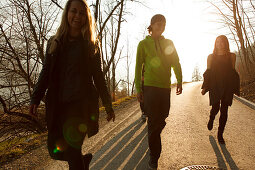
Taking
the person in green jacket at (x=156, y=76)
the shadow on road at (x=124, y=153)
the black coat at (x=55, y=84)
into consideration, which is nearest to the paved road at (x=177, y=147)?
the shadow on road at (x=124, y=153)

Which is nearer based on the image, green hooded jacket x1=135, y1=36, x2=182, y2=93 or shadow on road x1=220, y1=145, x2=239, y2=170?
green hooded jacket x1=135, y1=36, x2=182, y2=93

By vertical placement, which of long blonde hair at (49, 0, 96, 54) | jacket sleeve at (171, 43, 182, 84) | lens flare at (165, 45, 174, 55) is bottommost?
jacket sleeve at (171, 43, 182, 84)

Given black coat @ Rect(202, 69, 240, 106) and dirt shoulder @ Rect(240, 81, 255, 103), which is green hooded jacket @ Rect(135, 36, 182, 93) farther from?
dirt shoulder @ Rect(240, 81, 255, 103)

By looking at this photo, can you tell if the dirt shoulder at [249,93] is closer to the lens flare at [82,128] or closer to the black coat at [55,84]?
the black coat at [55,84]

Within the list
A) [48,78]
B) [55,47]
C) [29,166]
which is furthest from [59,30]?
[29,166]

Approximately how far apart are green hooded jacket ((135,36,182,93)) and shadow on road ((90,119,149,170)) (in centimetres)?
127

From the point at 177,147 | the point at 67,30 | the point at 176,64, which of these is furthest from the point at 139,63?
the point at 177,147

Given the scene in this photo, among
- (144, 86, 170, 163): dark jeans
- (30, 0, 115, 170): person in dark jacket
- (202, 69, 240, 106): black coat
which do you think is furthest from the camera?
(202, 69, 240, 106): black coat

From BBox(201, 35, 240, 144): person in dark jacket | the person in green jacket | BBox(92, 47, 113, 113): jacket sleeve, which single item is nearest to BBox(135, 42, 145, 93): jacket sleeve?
the person in green jacket

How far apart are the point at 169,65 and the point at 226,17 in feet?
41.7

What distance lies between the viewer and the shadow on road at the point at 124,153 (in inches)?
119

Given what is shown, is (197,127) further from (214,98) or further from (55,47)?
(55,47)

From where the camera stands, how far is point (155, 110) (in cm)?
272

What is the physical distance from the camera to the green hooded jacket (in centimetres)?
275
